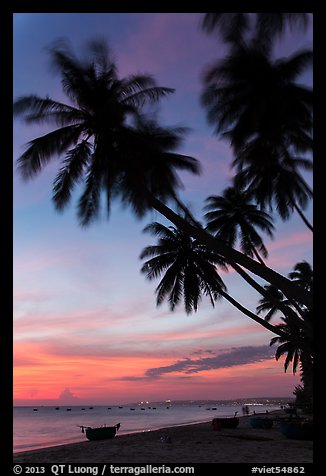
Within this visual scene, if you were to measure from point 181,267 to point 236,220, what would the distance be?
14.3ft

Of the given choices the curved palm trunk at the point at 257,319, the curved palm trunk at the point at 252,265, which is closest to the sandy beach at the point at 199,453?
the curved palm trunk at the point at 257,319

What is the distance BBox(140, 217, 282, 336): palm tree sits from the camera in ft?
93.7

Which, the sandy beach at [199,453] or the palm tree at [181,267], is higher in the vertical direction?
the palm tree at [181,267]

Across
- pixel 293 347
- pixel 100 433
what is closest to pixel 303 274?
pixel 293 347

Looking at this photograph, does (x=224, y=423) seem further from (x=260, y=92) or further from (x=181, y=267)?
(x=260, y=92)

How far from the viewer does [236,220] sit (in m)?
28.3

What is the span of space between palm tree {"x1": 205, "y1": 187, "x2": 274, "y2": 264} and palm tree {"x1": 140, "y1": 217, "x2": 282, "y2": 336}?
4.93 feet

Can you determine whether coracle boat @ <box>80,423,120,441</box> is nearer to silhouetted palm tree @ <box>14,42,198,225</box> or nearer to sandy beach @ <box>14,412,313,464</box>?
sandy beach @ <box>14,412,313,464</box>

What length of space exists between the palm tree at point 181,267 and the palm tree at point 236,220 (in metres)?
1.50

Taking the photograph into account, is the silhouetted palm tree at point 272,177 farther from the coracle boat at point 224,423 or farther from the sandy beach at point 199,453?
the coracle boat at point 224,423

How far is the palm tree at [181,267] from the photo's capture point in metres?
28.5

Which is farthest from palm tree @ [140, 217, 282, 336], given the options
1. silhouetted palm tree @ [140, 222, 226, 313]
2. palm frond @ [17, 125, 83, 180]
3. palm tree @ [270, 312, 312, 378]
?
palm frond @ [17, 125, 83, 180]
